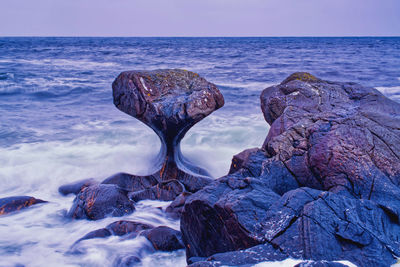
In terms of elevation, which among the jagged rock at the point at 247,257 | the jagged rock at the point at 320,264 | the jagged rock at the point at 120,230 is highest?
the jagged rock at the point at 320,264

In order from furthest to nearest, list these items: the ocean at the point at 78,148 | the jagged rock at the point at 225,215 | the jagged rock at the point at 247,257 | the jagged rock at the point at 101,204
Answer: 1. the jagged rock at the point at 101,204
2. the ocean at the point at 78,148
3. the jagged rock at the point at 225,215
4. the jagged rock at the point at 247,257

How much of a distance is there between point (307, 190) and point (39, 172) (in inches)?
209

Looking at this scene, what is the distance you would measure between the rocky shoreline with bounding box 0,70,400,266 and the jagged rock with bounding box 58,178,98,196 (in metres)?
0.02

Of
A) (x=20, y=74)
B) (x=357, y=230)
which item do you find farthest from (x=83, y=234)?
(x=20, y=74)

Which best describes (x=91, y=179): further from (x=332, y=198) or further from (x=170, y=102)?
(x=332, y=198)

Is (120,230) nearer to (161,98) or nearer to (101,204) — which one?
(101,204)

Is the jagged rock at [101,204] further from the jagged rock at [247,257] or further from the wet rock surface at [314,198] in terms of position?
the jagged rock at [247,257]

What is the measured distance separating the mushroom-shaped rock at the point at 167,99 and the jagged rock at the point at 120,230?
1.54 meters

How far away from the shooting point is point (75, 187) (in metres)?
5.60

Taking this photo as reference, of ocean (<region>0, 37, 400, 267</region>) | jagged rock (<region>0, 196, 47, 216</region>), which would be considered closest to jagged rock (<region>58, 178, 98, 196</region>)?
ocean (<region>0, 37, 400, 267</region>)

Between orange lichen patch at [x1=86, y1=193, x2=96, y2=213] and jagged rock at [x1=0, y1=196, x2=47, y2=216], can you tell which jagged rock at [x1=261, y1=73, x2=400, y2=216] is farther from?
jagged rock at [x1=0, y1=196, x2=47, y2=216]

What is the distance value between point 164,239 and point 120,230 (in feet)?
2.09

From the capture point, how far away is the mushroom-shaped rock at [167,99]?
502 cm

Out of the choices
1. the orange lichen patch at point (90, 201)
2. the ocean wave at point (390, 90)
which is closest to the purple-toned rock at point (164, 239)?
the orange lichen patch at point (90, 201)
